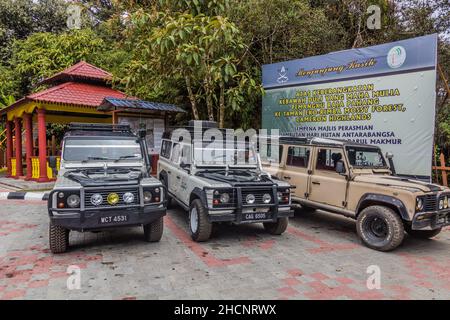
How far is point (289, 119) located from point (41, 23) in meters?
19.8

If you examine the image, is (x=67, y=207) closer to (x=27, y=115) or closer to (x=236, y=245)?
(x=236, y=245)

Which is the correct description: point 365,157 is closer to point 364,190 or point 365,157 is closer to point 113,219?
point 364,190

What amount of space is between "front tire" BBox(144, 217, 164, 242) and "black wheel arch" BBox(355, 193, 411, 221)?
368cm

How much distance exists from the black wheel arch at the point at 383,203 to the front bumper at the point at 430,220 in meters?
0.16

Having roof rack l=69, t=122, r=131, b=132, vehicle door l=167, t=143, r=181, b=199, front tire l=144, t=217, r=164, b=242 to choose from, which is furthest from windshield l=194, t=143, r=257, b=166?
roof rack l=69, t=122, r=131, b=132

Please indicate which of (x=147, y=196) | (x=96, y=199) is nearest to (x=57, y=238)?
(x=96, y=199)

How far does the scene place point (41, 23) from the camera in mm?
22469

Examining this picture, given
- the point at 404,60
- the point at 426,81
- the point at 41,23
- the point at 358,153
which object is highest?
the point at 41,23

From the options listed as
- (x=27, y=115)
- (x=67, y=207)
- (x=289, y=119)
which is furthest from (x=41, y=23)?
(x=67, y=207)

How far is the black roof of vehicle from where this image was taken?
7.14 meters

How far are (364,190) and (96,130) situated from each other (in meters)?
5.85

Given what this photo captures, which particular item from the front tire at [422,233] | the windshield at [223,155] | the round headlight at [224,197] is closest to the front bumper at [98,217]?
the round headlight at [224,197]

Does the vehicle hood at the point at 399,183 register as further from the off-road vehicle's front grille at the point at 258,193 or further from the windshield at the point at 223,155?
the windshield at the point at 223,155

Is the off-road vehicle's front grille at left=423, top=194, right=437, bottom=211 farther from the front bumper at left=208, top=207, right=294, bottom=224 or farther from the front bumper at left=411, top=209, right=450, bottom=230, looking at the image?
the front bumper at left=208, top=207, right=294, bottom=224
